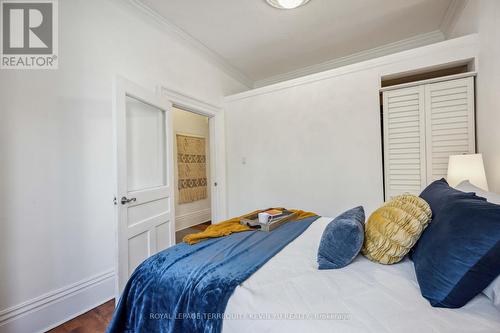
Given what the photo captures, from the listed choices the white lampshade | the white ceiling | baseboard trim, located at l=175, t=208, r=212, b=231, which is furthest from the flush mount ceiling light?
baseboard trim, located at l=175, t=208, r=212, b=231

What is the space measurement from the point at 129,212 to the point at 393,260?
1.86 metres

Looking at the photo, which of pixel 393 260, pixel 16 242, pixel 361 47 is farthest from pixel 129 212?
pixel 361 47

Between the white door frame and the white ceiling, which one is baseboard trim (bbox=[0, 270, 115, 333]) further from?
the white ceiling

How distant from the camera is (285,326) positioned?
743 millimetres

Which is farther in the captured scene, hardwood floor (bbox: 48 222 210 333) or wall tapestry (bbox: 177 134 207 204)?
wall tapestry (bbox: 177 134 207 204)

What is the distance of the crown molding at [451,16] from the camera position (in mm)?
2202

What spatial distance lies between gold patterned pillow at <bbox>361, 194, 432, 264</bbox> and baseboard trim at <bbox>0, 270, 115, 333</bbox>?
2169 millimetres

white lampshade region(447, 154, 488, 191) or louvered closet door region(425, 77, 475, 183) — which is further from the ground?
louvered closet door region(425, 77, 475, 183)

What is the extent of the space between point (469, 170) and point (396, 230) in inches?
47.2

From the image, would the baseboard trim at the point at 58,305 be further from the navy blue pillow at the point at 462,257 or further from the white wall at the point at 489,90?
the white wall at the point at 489,90

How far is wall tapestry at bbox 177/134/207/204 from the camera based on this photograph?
13.6 ft

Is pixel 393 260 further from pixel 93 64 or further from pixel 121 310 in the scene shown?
pixel 93 64

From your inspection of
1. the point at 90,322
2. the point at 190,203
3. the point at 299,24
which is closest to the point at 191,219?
the point at 190,203

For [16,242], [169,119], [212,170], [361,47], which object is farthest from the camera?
[212,170]
